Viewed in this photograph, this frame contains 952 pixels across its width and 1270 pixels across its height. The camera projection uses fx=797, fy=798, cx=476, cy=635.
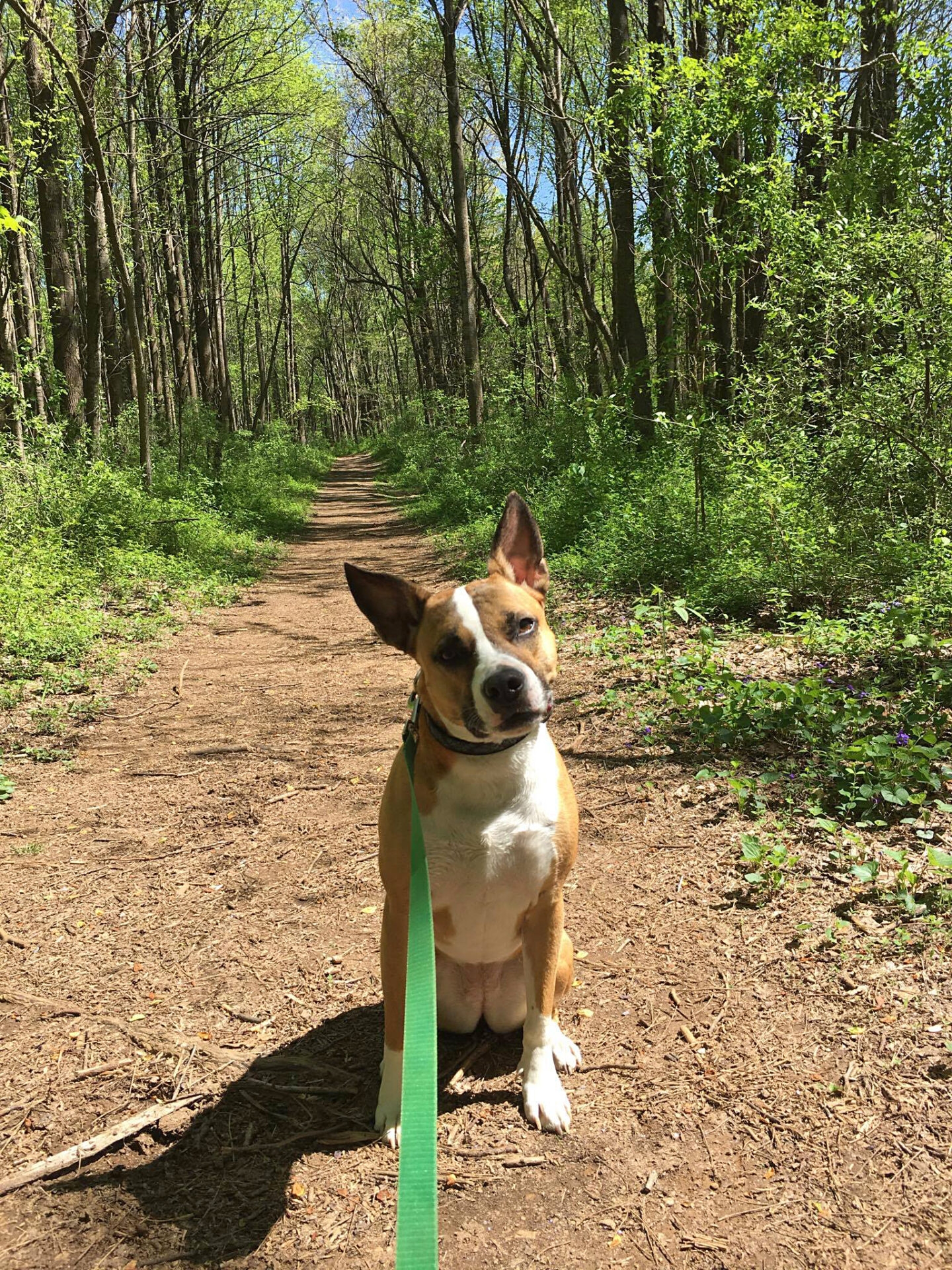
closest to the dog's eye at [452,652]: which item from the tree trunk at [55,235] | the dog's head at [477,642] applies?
the dog's head at [477,642]

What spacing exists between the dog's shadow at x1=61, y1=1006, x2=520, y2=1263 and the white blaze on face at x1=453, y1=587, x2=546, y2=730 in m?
1.45

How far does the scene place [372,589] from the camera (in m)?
2.59

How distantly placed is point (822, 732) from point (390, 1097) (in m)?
3.08

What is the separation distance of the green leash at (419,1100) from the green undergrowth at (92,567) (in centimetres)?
432

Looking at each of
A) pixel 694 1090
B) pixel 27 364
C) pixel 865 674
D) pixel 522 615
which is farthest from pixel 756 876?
pixel 27 364

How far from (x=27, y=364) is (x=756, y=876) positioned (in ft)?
41.1

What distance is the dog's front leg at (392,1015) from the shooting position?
102 inches

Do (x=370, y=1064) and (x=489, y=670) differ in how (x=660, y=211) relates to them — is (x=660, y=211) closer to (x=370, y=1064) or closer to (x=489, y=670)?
(x=489, y=670)

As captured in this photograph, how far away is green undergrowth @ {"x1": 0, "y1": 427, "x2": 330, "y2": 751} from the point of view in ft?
23.8

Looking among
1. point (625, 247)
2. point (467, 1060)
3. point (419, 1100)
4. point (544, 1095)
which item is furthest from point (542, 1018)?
point (625, 247)

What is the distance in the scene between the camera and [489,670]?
2.32 m

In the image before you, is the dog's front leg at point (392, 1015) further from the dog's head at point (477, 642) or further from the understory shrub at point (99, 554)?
the understory shrub at point (99, 554)

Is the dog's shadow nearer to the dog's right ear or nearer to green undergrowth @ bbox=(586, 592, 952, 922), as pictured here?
the dog's right ear

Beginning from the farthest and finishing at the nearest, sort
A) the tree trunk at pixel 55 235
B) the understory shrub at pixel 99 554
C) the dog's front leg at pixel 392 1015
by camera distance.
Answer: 1. the tree trunk at pixel 55 235
2. the understory shrub at pixel 99 554
3. the dog's front leg at pixel 392 1015
